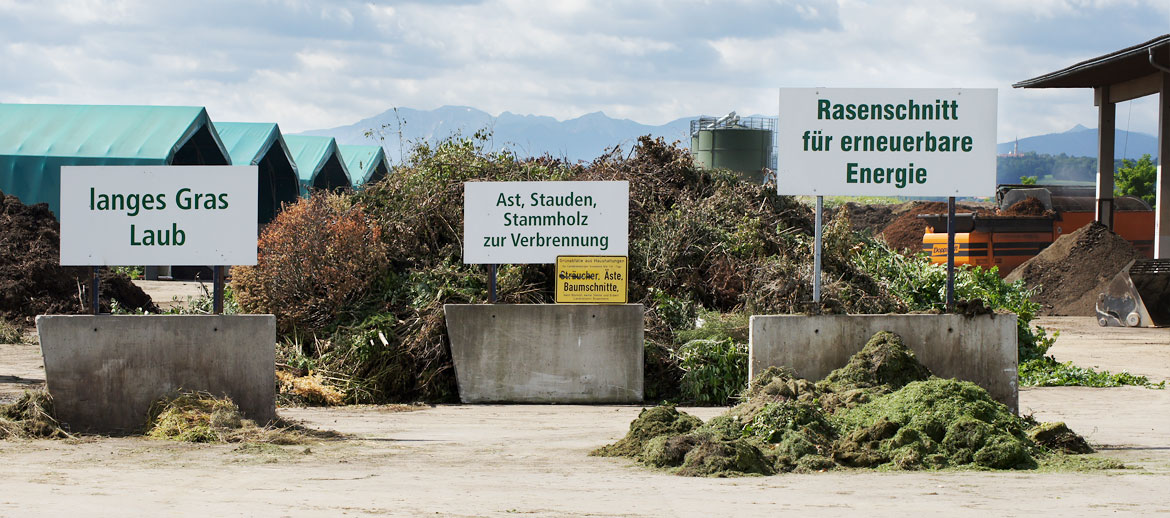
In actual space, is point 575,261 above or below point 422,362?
above

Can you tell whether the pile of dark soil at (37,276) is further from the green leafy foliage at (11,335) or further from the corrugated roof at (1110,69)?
the corrugated roof at (1110,69)

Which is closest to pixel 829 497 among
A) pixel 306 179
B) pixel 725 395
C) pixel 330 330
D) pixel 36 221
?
pixel 725 395

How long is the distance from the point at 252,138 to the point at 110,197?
112 feet

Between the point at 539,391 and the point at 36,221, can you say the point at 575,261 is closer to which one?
the point at 539,391

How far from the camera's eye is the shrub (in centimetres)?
1373

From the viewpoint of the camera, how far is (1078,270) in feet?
97.0

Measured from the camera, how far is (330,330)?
44.8 ft

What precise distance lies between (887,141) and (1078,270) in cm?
2136

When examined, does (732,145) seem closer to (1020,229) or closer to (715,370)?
(1020,229)

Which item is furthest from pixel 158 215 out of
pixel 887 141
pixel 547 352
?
pixel 887 141

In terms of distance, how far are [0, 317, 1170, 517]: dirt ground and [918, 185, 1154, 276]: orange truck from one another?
21.2 meters

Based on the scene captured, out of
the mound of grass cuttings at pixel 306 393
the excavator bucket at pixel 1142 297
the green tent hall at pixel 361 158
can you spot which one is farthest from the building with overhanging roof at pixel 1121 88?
the green tent hall at pixel 361 158

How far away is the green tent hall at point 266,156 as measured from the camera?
42.4 meters

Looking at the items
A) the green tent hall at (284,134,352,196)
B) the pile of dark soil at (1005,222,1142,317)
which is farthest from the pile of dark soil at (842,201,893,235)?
the green tent hall at (284,134,352,196)
